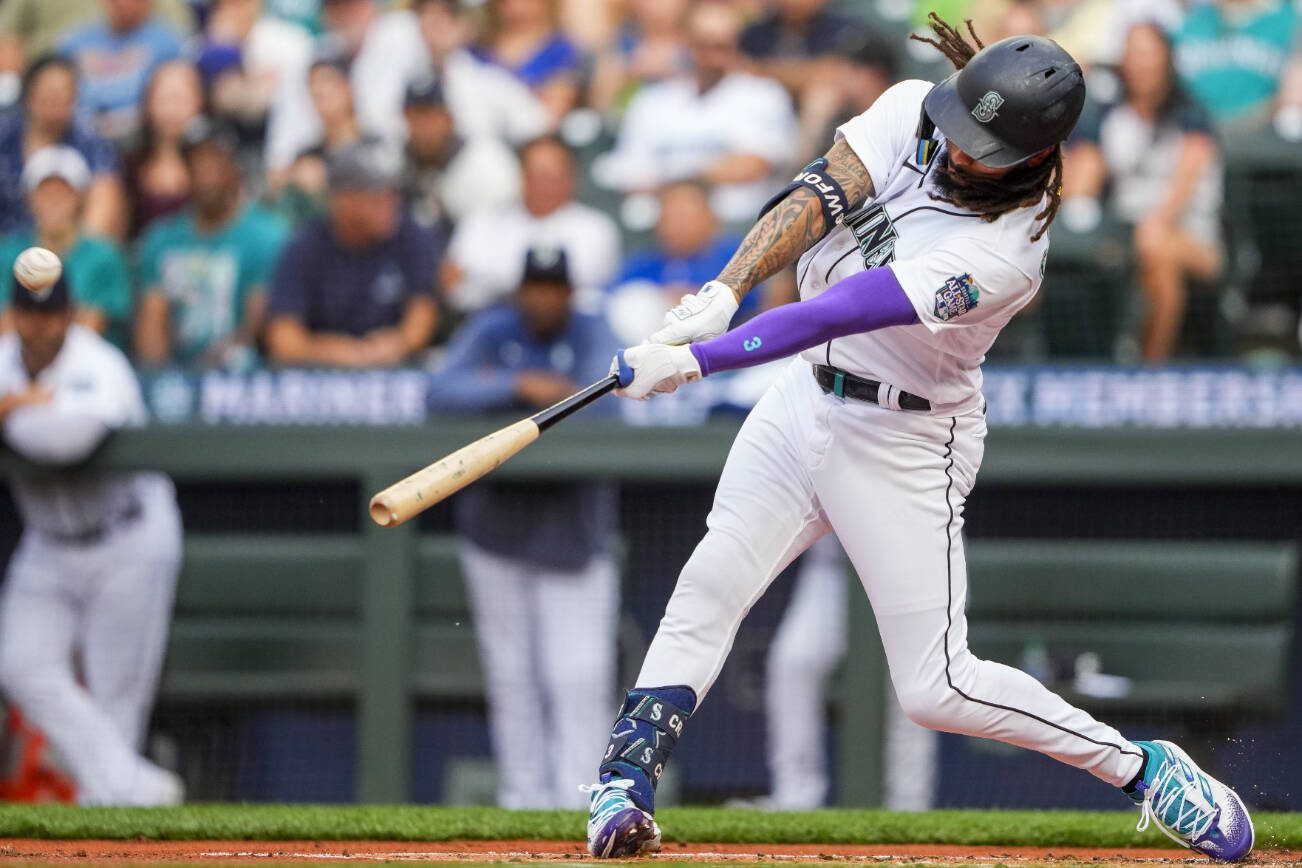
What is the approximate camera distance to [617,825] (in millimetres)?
3523

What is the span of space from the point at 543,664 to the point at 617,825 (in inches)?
114

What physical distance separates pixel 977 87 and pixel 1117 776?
4.89 feet

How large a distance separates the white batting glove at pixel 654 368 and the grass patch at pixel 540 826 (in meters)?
1.50

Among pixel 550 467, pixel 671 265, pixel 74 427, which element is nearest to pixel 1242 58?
pixel 671 265

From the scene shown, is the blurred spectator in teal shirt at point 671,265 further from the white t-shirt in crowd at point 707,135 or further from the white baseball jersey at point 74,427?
the white baseball jersey at point 74,427

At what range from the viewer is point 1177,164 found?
22.0ft

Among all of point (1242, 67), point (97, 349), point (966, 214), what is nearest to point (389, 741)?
point (97, 349)

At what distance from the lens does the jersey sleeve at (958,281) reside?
10.9 ft

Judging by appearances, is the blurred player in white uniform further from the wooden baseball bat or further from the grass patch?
the wooden baseball bat

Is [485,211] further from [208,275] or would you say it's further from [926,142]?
[926,142]

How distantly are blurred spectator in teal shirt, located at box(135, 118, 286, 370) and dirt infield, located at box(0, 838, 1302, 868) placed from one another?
3045 millimetres

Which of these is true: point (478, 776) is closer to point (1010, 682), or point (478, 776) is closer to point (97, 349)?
point (97, 349)

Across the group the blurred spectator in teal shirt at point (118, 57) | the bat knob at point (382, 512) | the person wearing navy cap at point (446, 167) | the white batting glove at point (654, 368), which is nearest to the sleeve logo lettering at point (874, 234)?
the white batting glove at point (654, 368)

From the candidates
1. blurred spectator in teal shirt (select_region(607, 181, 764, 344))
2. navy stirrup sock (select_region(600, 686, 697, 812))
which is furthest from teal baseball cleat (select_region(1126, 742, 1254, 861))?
blurred spectator in teal shirt (select_region(607, 181, 764, 344))
